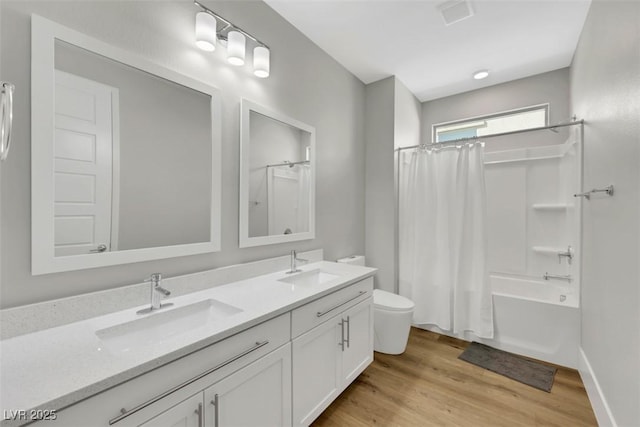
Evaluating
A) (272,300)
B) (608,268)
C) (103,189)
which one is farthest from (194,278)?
(608,268)

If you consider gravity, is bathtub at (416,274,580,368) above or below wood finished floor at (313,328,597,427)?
above

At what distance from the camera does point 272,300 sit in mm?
1293

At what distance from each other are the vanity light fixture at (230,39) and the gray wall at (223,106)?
0.23 ft

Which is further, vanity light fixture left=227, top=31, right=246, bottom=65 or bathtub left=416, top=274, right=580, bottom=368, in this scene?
bathtub left=416, top=274, right=580, bottom=368

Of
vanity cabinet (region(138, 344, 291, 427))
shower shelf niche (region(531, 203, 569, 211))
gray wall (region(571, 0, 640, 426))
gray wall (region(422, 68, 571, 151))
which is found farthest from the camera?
gray wall (region(422, 68, 571, 151))

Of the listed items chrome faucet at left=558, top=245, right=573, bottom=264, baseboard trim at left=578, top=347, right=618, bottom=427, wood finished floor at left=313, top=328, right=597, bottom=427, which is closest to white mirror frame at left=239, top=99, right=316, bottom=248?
wood finished floor at left=313, top=328, right=597, bottom=427

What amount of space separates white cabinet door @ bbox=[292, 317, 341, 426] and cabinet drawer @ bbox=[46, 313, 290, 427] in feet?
0.86

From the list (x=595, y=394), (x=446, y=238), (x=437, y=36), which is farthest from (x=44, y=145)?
(x=595, y=394)

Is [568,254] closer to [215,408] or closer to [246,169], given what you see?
[246,169]

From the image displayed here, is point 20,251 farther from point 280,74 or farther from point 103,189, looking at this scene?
point 280,74

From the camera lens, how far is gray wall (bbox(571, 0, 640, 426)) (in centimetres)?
116

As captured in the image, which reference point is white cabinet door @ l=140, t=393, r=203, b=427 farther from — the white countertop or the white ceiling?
the white ceiling

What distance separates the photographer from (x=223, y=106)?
1601 millimetres

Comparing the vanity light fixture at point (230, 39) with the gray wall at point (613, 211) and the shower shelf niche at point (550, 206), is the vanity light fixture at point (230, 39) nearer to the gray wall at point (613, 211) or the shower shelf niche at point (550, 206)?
the gray wall at point (613, 211)
